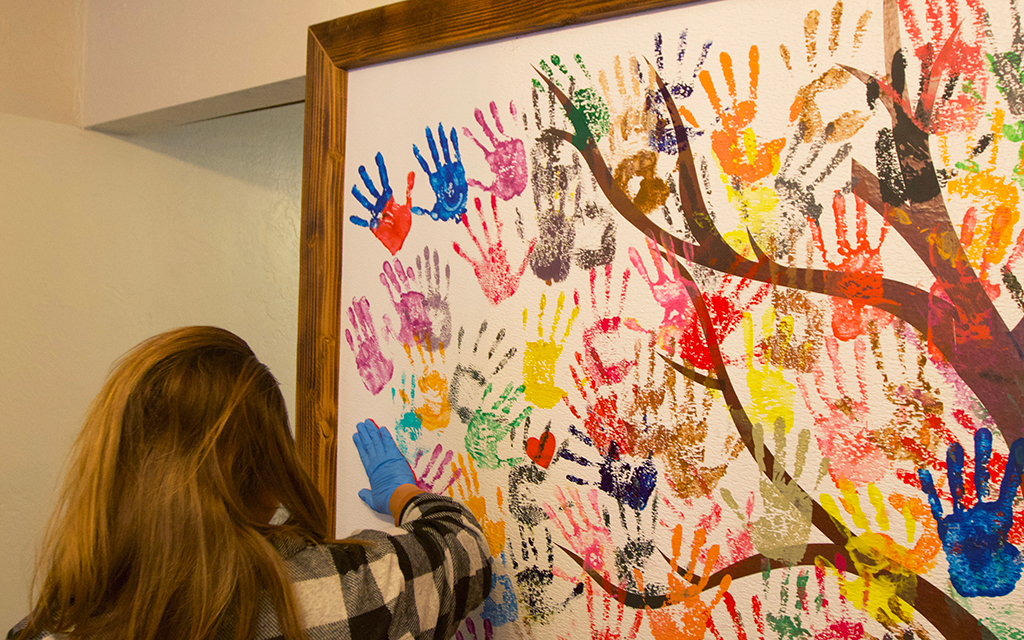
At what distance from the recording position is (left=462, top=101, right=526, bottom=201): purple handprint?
88 centimetres

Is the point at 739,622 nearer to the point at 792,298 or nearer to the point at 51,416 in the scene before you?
the point at 792,298

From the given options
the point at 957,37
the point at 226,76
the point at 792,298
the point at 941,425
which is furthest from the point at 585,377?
the point at 226,76

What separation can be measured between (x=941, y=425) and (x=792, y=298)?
0.64 ft

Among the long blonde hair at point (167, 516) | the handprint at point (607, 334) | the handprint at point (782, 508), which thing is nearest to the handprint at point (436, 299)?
the handprint at point (607, 334)

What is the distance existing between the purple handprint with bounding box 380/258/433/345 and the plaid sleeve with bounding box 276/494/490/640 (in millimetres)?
290

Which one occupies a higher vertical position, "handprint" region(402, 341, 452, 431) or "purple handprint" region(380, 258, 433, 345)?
"purple handprint" region(380, 258, 433, 345)

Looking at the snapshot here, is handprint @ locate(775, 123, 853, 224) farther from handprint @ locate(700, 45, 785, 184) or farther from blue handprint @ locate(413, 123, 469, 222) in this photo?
blue handprint @ locate(413, 123, 469, 222)

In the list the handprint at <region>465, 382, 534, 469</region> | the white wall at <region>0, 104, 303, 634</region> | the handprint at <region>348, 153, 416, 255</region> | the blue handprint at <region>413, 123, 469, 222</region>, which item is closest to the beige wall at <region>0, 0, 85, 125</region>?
the white wall at <region>0, 104, 303, 634</region>

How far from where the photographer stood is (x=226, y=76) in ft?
4.02

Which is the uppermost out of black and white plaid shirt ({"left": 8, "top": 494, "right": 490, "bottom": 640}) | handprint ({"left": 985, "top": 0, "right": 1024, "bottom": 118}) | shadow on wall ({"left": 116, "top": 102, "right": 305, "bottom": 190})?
shadow on wall ({"left": 116, "top": 102, "right": 305, "bottom": 190})

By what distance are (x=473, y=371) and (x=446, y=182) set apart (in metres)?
0.28

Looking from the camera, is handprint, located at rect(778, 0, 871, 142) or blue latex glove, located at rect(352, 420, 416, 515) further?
blue latex glove, located at rect(352, 420, 416, 515)

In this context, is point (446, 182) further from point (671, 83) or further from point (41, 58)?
point (41, 58)

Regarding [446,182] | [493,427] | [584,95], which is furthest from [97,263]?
[584,95]
